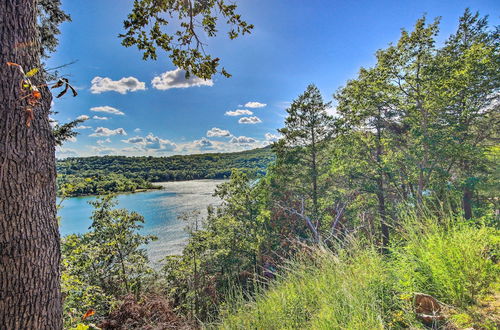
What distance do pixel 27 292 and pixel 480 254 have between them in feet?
10.4

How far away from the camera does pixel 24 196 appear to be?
1226 millimetres

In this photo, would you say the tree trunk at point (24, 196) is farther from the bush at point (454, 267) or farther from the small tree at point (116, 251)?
the small tree at point (116, 251)

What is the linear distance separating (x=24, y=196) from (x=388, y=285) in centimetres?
279

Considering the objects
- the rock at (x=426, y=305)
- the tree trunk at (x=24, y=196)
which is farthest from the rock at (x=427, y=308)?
the tree trunk at (x=24, y=196)

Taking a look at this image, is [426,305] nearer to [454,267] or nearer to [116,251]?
[454,267]

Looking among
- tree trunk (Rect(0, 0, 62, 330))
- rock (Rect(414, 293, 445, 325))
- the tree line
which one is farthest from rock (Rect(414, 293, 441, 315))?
the tree line

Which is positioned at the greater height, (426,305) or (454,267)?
(454,267)

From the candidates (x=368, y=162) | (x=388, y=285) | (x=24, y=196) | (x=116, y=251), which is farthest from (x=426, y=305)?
(x=368, y=162)

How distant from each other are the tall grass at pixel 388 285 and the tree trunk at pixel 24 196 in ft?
6.23

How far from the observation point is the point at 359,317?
1771 millimetres

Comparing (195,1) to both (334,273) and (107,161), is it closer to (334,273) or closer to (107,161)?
(334,273)

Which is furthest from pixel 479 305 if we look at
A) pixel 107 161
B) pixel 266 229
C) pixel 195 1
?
pixel 107 161

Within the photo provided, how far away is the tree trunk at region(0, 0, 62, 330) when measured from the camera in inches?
45.7

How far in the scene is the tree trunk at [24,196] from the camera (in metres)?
1.16
